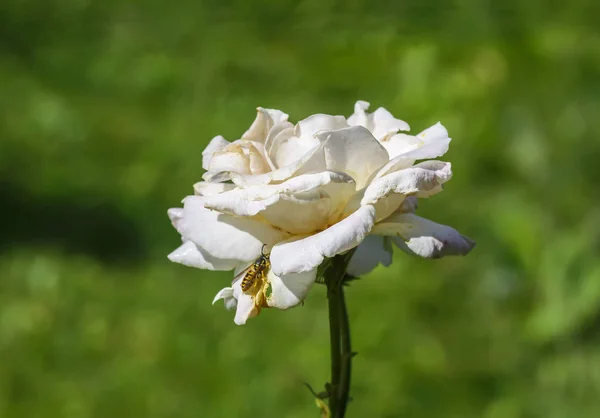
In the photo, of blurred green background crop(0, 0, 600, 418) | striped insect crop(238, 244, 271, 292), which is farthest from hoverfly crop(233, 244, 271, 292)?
blurred green background crop(0, 0, 600, 418)

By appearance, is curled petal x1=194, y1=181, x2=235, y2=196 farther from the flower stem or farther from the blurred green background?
the blurred green background

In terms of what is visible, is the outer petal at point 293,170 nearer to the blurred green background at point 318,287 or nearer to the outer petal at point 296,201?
the outer petal at point 296,201

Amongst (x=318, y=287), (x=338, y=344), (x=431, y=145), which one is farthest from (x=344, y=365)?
(x=318, y=287)

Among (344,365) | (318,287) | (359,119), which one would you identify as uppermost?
(359,119)

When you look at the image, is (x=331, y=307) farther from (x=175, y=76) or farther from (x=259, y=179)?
(x=175, y=76)

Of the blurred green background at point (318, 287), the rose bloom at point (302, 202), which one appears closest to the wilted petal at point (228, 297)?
the rose bloom at point (302, 202)

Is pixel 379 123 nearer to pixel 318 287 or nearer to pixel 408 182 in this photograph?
pixel 408 182

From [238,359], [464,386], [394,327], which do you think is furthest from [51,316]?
[464,386]

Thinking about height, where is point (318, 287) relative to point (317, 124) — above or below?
below
